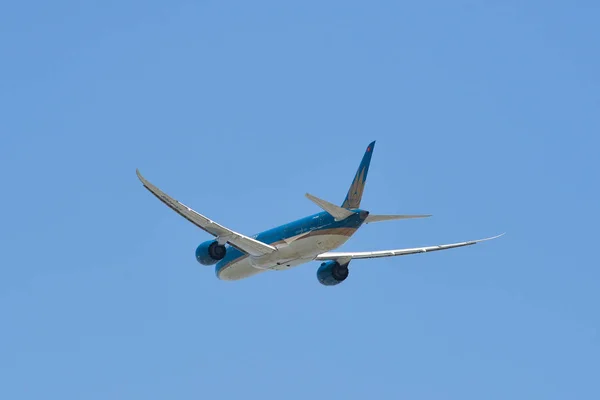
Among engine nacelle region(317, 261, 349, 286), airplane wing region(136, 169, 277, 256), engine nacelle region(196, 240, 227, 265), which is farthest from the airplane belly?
engine nacelle region(317, 261, 349, 286)

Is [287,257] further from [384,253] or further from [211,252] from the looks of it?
[384,253]

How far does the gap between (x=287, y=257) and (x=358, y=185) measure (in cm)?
708

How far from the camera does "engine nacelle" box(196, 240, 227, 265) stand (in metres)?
84.1

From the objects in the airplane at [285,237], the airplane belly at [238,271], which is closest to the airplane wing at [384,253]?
the airplane at [285,237]

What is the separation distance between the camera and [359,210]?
262ft

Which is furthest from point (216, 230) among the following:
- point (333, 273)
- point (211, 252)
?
point (333, 273)

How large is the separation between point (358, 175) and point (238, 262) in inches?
477

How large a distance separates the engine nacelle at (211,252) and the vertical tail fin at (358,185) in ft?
29.2

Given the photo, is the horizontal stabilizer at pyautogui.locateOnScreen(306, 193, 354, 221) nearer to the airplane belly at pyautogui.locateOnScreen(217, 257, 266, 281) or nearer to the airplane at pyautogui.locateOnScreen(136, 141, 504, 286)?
the airplane at pyautogui.locateOnScreen(136, 141, 504, 286)

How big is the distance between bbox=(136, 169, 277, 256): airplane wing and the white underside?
753mm

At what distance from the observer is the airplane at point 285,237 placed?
262 feet

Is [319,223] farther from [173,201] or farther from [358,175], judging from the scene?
[173,201]

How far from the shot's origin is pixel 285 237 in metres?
84.1

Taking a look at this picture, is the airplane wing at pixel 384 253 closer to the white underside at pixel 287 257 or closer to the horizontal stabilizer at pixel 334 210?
the white underside at pixel 287 257
